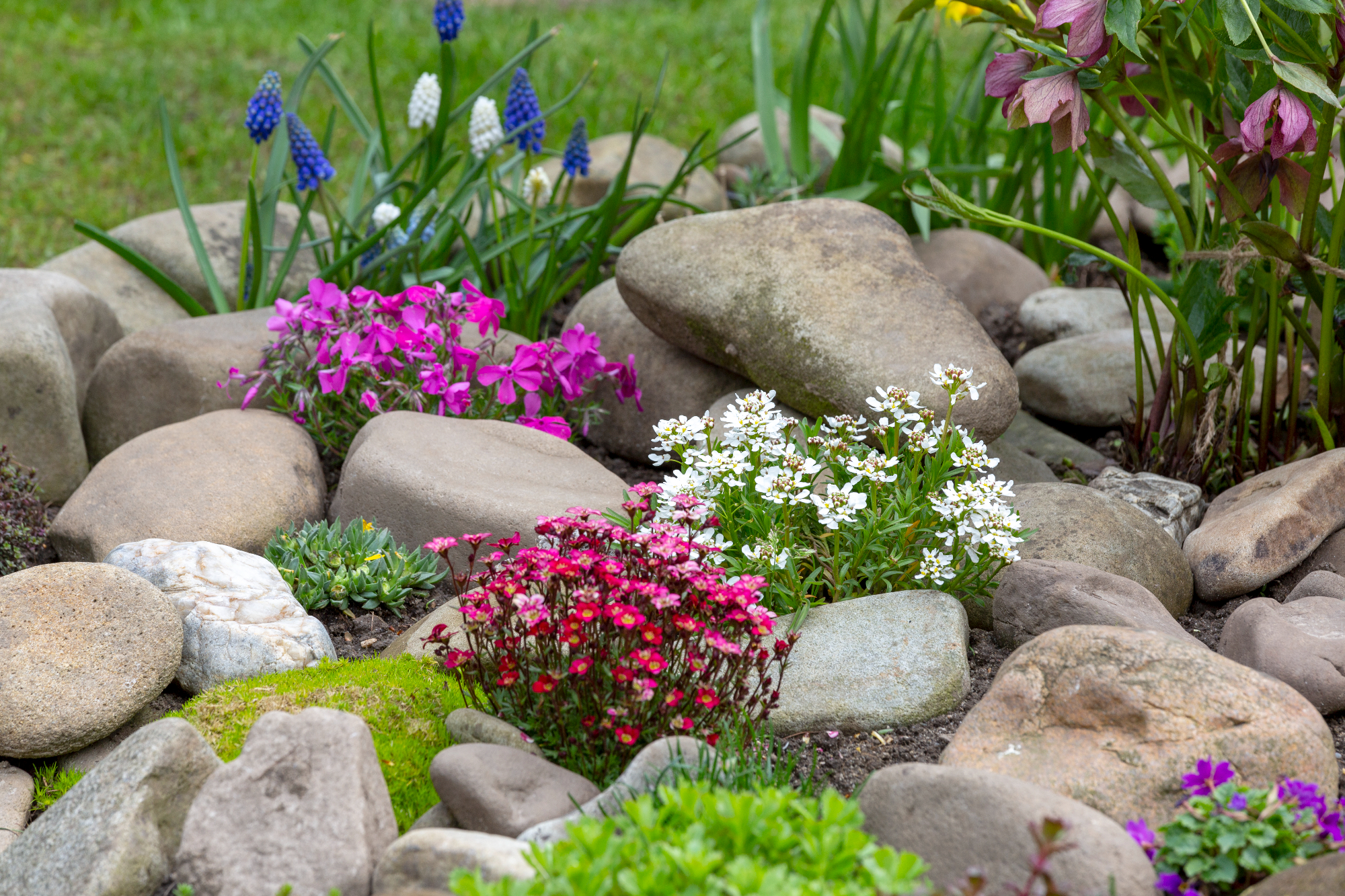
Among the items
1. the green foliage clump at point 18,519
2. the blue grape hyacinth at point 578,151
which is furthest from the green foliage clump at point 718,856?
the blue grape hyacinth at point 578,151

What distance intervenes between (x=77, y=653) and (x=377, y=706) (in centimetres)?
77

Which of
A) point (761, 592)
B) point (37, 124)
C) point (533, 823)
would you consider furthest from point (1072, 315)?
point (37, 124)

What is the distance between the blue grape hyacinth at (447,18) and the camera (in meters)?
4.43

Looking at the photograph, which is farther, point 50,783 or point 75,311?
point 75,311

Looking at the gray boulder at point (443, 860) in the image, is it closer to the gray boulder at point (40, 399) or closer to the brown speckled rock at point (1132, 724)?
the brown speckled rock at point (1132, 724)

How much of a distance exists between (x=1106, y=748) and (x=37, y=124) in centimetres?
748

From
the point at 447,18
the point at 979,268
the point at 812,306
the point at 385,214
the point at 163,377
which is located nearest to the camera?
the point at 812,306

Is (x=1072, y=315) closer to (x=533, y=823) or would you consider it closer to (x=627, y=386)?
(x=627, y=386)

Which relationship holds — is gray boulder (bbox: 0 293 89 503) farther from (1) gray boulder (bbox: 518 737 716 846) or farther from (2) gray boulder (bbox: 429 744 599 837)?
(1) gray boulder (bbox: 518 737 716 846)

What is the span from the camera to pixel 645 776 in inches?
83.9

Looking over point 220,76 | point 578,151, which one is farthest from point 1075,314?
point 220,76

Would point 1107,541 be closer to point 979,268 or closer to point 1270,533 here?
point 1270,533

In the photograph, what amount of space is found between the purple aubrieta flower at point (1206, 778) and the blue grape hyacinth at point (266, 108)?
3891mm

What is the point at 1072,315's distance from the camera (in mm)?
4906
